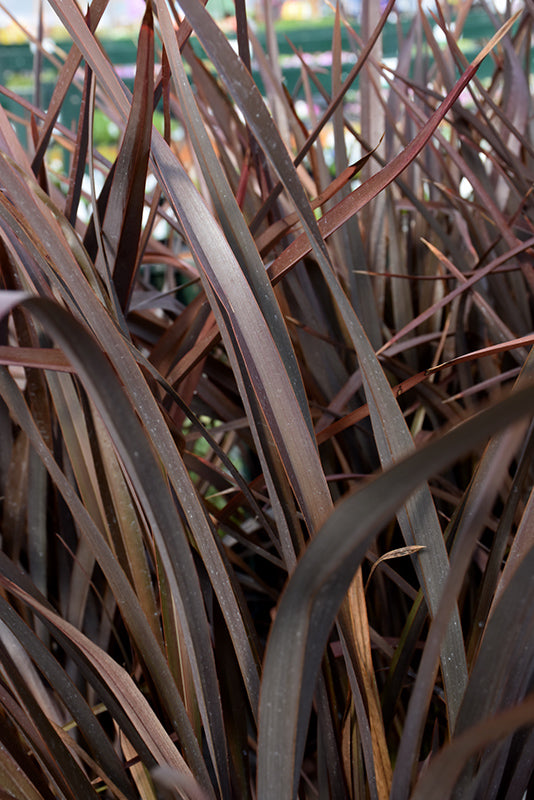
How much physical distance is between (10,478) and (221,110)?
32 centimetres

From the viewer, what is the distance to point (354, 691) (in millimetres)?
219

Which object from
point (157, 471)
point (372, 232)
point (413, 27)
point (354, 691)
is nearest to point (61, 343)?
point (157, 471)

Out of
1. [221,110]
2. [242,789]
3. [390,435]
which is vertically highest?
[221,110]

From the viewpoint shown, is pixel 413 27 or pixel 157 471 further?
pixel 413 27

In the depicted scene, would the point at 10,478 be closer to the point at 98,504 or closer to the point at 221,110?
the point at 98,504

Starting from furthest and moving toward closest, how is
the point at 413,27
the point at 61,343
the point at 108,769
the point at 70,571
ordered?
the point at 413,27, the point at 70,571, the point at 108,769, the point at 61,343

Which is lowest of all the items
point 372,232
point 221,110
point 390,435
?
point 390,435

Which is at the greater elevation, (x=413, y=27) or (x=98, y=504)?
(x=413, y=27)

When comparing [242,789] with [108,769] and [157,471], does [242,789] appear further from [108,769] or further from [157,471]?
[157,471]

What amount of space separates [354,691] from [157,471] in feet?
0.37

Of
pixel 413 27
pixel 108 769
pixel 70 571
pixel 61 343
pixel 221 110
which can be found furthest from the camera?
pixel 413 27

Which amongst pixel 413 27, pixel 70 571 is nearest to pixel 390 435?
pixel 70 571

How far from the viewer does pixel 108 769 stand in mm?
248

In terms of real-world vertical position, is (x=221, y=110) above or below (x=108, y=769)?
above
